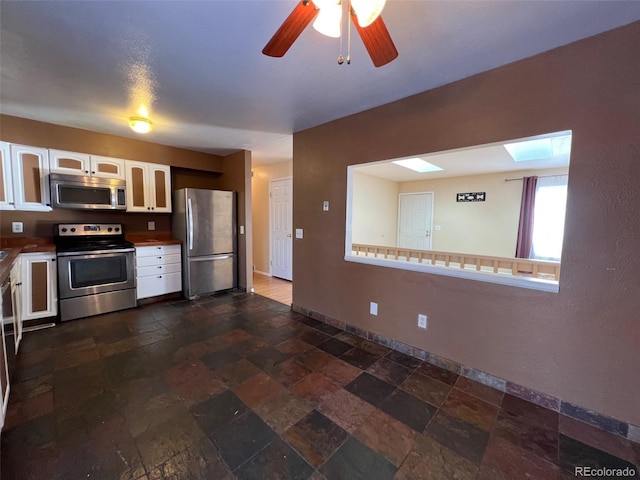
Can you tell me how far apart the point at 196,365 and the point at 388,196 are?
228 inches

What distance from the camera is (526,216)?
5.08 meters

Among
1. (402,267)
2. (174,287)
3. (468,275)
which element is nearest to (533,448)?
(468,275)

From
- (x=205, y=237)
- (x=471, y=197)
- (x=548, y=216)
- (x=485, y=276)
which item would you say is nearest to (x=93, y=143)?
(x=205, y=237)

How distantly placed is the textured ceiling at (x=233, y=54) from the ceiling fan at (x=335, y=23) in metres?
0.35

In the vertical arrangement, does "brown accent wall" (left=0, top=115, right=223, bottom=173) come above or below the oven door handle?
above

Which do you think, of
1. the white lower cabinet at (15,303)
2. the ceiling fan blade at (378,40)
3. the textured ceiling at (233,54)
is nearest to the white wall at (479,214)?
the textured ceiling at (233,54)

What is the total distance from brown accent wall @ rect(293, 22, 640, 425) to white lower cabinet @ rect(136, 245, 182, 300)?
3.23m

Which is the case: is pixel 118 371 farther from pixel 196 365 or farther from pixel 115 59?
pixel 115 59

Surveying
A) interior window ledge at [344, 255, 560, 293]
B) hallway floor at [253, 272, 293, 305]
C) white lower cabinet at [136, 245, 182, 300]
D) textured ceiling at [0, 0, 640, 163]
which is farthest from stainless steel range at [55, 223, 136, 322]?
interior window ledge at [344, 255, 560, 293]

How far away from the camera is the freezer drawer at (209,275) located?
4082mm

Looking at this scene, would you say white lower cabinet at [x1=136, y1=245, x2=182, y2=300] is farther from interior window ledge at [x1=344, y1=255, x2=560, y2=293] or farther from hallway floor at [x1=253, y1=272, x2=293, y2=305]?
interior window ledge at [x1=344, y1=255, x2=560, y2=293]

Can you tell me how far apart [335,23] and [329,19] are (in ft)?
0.11

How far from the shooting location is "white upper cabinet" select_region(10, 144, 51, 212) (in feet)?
9.69

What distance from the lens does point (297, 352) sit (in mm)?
2525
